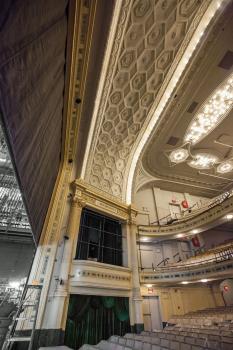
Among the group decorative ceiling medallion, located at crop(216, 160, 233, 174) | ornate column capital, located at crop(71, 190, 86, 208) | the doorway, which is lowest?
the doorway

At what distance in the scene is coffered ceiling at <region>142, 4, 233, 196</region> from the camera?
28.1ft

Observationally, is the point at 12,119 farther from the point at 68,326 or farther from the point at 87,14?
the point at 68,326

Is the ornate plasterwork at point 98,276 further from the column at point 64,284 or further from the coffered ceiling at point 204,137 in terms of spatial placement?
the coffered ceiling at point 204,137

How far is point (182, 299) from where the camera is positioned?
11.2 meters

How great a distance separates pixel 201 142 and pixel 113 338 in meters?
12.1

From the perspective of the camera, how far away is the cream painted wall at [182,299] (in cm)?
1072

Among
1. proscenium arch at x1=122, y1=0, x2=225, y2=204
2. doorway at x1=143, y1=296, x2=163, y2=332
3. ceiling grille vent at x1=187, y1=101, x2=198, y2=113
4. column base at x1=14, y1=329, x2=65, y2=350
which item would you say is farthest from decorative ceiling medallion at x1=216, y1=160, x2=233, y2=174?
column base at x1=14, y1=329, x2=65, y2=350

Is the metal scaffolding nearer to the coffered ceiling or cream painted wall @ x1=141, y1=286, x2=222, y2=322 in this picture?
the coffered ceiling

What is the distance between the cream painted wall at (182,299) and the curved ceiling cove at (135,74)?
6.06m

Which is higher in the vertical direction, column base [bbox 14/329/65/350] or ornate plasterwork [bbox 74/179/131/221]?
ornate plasterwork [bbox 74/179/131/221]

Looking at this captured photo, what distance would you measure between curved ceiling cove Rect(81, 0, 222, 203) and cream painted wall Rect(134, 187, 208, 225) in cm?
376

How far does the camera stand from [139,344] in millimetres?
5035

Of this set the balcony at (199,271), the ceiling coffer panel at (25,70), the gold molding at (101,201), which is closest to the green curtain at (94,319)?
the balcony at (199,271)

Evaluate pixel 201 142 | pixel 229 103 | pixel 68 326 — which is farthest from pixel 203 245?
pixel 68 326
